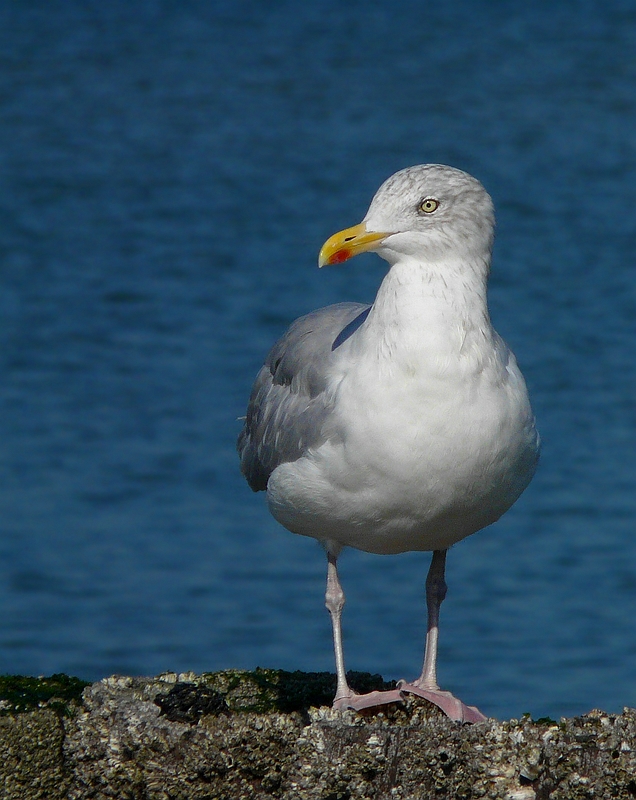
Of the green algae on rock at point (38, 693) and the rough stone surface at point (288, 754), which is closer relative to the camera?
the rough stone surface at point (288, 754)

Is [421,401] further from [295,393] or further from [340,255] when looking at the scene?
[295,393]

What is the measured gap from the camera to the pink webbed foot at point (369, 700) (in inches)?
230

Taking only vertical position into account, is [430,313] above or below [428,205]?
Result: below

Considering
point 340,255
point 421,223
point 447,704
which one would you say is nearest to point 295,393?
point 340,255

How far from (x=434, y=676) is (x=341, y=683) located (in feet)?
1.39

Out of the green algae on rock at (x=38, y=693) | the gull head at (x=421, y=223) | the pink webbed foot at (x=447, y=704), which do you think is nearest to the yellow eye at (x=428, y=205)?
the gull head at (x=421, y=223)

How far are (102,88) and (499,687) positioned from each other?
2015 cm

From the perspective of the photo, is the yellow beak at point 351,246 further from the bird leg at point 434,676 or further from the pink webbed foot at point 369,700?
the pink webbed foot at point 369,700

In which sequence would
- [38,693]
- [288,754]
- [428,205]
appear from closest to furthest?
[288,754]
[428,205]
[38,693]

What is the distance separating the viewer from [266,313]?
18.8 meters

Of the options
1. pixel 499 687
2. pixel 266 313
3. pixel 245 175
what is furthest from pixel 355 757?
pixel 245 175

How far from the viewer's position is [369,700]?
19.3ft

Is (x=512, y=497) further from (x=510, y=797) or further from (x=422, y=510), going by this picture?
(x=510, y=797)

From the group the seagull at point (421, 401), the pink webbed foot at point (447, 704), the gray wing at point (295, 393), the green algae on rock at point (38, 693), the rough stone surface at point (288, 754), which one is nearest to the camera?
the rough stone surface at point (288, 754)
